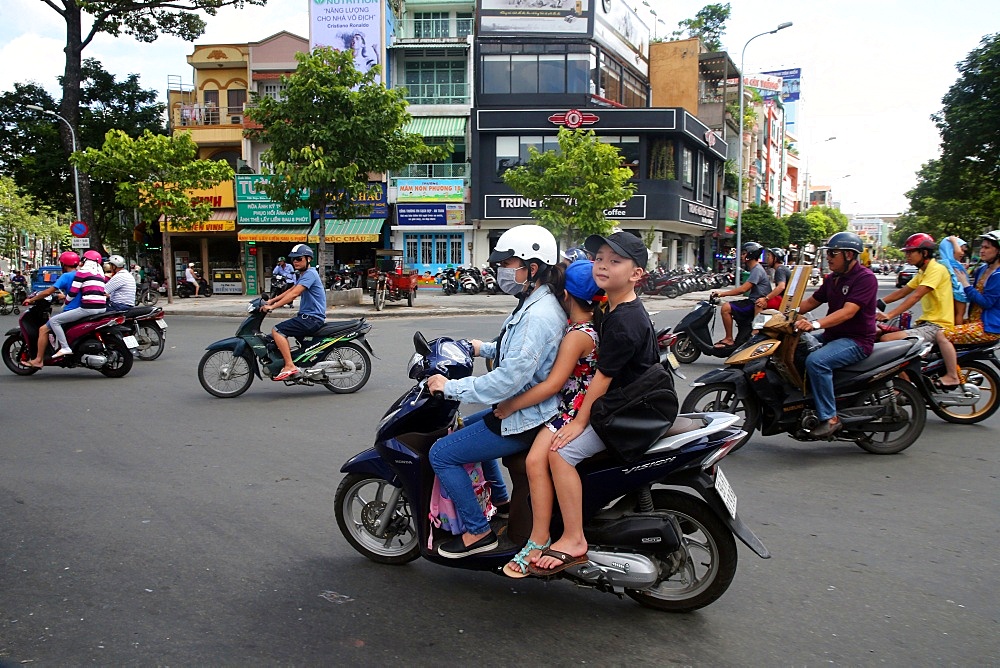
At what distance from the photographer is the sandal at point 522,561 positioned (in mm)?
3284

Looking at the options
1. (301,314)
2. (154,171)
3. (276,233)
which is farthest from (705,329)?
(276,233)

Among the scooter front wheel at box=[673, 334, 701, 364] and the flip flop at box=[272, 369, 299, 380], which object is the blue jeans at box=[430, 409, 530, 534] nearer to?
the flip flop at box=[272, 369, 299, 380]

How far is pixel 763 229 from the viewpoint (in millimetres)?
46688

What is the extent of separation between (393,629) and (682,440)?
4.69ft

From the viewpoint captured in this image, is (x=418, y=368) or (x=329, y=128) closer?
(x=418, y=368)

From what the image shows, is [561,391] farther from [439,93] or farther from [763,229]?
[763,229]

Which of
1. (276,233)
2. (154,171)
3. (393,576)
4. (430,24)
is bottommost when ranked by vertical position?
(393,576)

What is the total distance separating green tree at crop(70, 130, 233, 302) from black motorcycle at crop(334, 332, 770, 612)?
2165 cm

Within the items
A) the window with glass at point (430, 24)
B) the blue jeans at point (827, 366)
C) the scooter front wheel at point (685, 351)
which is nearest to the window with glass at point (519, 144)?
the window with glass at point (430, 24)

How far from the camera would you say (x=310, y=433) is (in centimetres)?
679

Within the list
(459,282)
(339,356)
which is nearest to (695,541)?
(339,356)

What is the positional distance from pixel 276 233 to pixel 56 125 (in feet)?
37.0

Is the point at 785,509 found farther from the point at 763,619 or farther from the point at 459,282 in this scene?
the point at 459,282

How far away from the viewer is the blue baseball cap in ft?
10.8
